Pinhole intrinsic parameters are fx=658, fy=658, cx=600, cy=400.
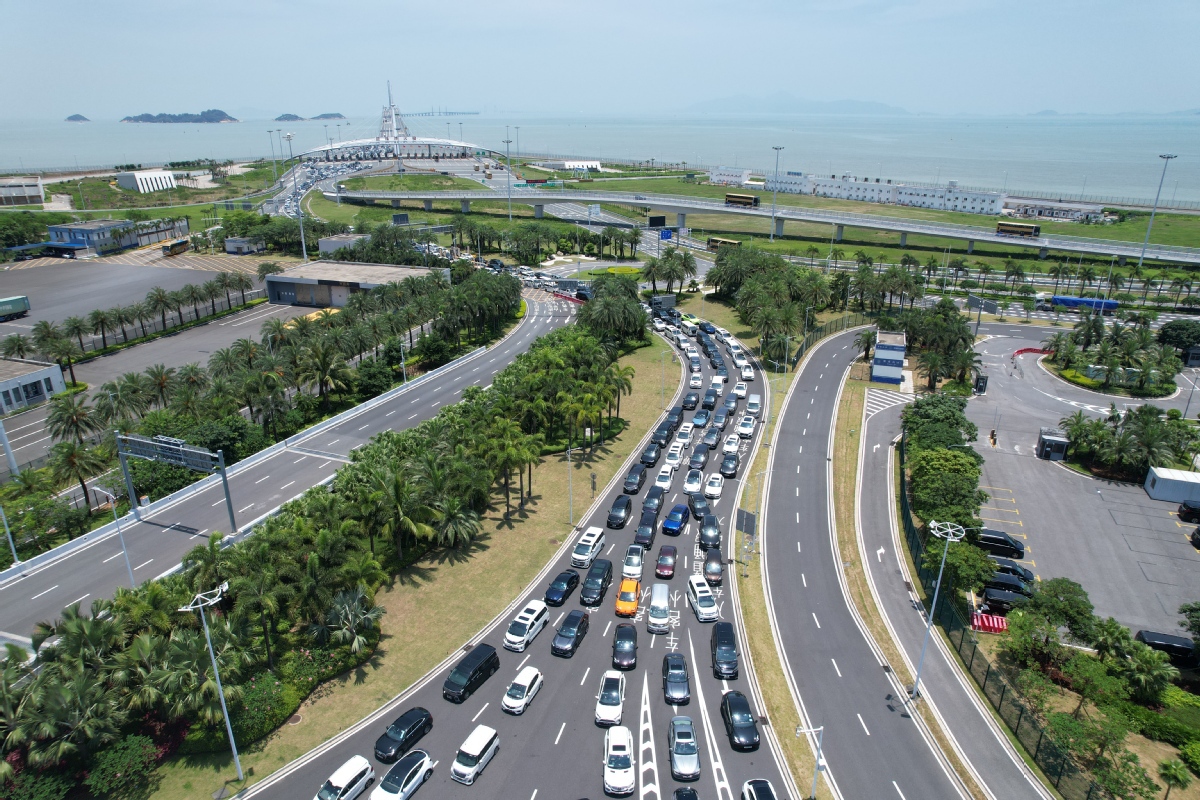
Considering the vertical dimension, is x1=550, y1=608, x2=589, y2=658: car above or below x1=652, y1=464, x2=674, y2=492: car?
below

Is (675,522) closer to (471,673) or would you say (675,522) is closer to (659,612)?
(659,612)

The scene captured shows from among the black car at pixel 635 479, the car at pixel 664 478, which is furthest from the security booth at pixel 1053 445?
the black car at pixel 635 479

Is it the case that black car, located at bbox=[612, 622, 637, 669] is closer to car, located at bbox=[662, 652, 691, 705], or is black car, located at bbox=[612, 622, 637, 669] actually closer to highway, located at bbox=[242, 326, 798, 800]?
highway, located at bbox=[242, 326, 798, 800]

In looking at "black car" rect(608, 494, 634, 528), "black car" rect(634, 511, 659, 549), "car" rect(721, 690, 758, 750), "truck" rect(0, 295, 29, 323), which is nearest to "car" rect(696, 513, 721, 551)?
"black car" rect(634, 511, 659, 549)

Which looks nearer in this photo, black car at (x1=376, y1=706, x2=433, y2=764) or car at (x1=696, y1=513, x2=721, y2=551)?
black car at (x1=376, y1=706, x2=433, y2=764)

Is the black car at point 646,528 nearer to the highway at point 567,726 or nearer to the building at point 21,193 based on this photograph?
the highway at point 567,726

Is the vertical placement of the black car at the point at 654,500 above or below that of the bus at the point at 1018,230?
below
